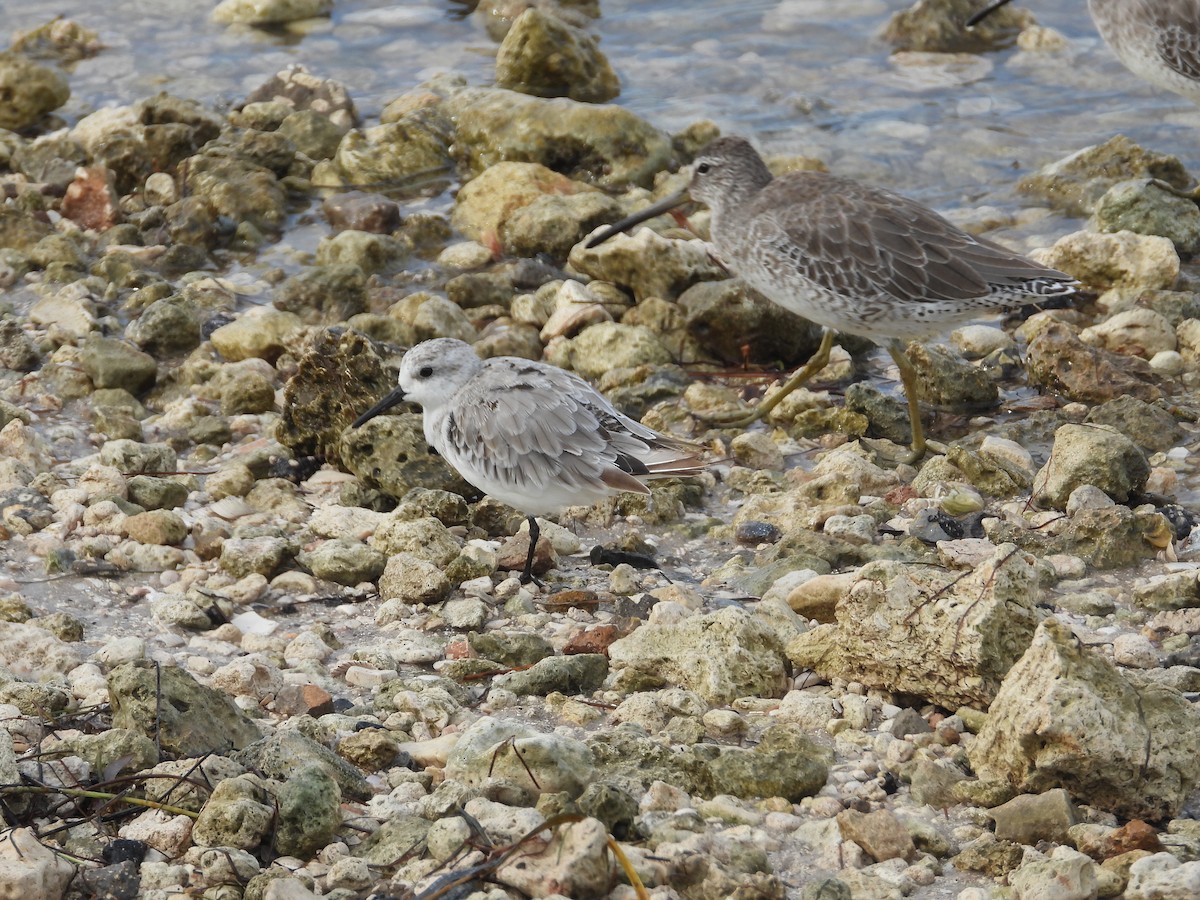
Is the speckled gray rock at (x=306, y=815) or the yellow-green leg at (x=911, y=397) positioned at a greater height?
the speckled gray rock at (x=306, y=815)

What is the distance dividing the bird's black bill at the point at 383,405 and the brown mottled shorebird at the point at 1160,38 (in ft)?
20.6

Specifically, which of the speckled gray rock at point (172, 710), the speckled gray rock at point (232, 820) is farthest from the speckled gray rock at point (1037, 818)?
the speckled gray rock at point (172, 710)

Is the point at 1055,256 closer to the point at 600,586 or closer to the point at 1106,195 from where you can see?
the point at 1106,195

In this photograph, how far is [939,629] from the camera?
15.6 ft

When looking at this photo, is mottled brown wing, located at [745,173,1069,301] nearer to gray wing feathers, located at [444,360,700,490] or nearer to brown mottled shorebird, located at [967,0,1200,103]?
gray wing feathers, located at [444,360,700,490]

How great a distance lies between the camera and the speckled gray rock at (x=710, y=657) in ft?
16.6

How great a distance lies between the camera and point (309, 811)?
407cm

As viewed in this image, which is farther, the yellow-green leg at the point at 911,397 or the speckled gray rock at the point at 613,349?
the speckled gray rock at the point at 613,349

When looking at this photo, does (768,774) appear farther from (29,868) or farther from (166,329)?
(166,329)

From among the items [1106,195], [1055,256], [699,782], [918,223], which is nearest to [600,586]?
[699,782]

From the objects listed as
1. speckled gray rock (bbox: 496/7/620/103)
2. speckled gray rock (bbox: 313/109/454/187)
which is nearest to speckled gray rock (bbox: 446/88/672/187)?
speckled gray rock (bbox: 313/109/454/187)

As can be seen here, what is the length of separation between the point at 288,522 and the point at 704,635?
8.11 ft

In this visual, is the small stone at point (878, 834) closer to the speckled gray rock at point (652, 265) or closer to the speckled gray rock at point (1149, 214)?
the speckled gray rock at point (652, 265)

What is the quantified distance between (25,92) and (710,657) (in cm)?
988
